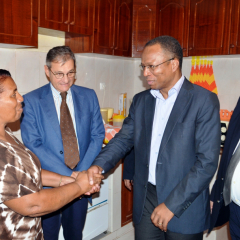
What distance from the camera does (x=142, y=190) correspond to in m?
1.70

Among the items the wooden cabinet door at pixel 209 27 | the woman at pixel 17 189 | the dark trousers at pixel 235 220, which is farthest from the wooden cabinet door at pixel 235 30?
the woman at pixel 17 189

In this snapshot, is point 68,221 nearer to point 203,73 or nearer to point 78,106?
point 78,106

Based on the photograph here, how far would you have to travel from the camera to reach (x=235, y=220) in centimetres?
169

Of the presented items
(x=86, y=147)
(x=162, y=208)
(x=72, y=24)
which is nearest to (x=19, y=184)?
(x=162, y=208)

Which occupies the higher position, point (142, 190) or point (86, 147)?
point (86, 147)

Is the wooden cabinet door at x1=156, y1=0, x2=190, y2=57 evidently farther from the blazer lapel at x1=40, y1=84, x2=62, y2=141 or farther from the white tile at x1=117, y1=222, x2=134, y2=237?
the white tile at x1=117, y1=222, x2=134, y2=237

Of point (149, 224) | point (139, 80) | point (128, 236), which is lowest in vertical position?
point (128, 236)

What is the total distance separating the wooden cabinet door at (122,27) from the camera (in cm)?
313

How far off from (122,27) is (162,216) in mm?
2317

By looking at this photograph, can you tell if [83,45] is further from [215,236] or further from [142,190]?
[215,236]

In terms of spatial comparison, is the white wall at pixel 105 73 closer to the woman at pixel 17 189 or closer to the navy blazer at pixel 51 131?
the navy blazer at pixel 51 131

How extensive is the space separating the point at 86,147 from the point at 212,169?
3.27ft

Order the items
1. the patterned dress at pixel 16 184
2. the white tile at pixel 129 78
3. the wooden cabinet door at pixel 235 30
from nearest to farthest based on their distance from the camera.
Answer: the patterned dress at pixel 16 184 < the wooden cabinet door at pixel 235 30 < the white tile at pixel 129 78

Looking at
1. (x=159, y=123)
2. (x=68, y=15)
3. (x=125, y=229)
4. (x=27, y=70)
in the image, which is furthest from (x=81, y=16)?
(x=125, y=229)
